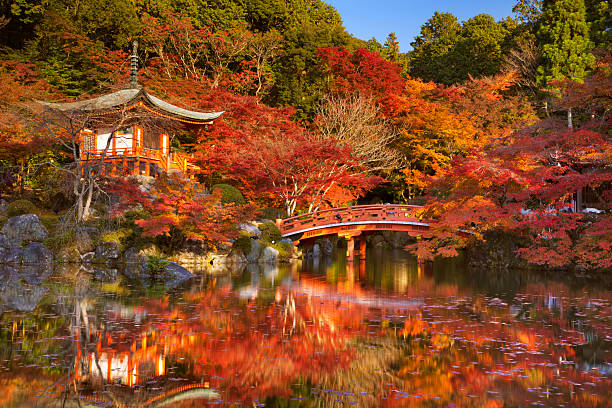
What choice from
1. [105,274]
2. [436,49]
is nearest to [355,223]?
[105,274]

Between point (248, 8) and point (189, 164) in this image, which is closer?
point (189, 164)

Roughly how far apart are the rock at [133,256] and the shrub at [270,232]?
5983mm

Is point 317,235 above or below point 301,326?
above

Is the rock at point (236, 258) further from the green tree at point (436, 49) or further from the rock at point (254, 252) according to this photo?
the green tree at point (436, 49)

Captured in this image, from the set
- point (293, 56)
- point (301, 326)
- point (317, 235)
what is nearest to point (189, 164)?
point (317, 235)

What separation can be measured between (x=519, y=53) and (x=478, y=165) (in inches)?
708

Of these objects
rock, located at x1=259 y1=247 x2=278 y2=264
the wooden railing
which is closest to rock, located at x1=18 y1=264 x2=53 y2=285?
the wooden railing

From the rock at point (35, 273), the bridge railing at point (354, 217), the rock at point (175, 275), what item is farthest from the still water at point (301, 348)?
the bridge railing at point (354, 217)

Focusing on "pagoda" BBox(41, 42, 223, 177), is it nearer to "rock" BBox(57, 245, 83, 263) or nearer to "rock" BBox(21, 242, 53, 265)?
"rock" BBox(57, 245, 83, 263)

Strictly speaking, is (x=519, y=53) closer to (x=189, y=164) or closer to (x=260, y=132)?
(x=260, y=132)

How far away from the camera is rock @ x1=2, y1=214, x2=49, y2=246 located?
19.4 meters

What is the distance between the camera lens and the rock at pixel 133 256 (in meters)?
18.8

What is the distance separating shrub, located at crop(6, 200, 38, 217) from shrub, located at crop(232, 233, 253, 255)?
8.14 meters

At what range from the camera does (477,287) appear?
1530cm
